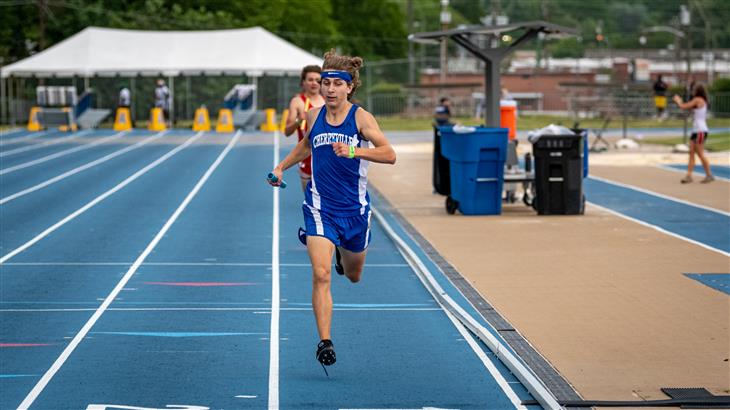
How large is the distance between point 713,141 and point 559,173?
22.9m

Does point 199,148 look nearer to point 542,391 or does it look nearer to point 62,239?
point 62,239

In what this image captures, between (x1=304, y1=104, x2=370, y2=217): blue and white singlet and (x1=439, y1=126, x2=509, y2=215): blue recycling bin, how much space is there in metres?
9.72

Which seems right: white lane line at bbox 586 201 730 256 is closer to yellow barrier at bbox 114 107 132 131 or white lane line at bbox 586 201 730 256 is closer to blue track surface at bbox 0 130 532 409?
blue track surface at bbox 0 130 532 409

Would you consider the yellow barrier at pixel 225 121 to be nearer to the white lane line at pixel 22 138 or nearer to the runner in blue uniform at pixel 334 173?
the white lane line at pixel 22 138

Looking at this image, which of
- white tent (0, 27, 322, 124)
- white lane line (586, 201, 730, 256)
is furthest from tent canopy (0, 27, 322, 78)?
white lane line (586, 201, 730, 256)

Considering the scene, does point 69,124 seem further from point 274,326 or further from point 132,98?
point 274,326

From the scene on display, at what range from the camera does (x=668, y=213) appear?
19.4 meters

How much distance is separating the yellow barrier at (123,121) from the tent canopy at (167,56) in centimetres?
161

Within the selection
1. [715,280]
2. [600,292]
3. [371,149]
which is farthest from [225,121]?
[371,149]

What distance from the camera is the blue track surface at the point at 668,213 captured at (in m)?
16.5

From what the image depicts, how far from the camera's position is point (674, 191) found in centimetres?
2308

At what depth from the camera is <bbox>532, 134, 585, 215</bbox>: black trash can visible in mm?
18812

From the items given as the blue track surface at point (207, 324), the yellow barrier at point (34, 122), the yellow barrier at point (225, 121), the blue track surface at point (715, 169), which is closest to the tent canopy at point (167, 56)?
the yellow barrier at point (225, 121)

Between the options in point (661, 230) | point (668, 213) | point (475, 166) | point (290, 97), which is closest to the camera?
point (661, 230)
